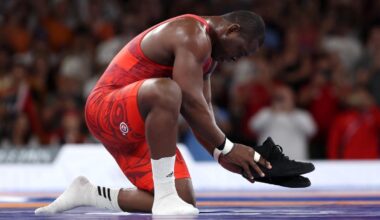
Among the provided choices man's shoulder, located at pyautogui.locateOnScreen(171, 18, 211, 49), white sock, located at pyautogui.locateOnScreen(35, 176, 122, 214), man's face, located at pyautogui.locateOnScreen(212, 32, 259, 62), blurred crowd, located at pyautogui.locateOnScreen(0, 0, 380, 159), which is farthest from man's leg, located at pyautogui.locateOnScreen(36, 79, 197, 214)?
blurred crowd, located at pyautogui.locateOnScreen(0, 0, 380, 159)

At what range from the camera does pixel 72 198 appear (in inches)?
186

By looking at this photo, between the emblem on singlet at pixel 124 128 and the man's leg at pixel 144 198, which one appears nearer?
the emblem on singlet at pixel 124 128

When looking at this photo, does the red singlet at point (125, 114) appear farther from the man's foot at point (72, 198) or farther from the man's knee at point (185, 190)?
the man's foot at point (72, 198)

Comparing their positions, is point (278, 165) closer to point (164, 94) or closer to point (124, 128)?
point (164, 94)

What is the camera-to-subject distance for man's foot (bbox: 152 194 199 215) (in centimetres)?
430

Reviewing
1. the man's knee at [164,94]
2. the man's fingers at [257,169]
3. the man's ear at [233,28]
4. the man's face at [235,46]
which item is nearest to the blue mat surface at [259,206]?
the man's fingers at [257,169]

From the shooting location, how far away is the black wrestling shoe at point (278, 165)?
4.33 meters

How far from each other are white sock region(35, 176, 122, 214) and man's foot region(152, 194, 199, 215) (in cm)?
41

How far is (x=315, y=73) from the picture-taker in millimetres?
9227

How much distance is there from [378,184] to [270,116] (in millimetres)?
1680

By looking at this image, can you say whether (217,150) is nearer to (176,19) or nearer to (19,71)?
(176,19)

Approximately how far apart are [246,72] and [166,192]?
5.32 metres

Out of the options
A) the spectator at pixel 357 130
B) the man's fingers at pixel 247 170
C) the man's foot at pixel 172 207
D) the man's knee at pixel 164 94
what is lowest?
the man's foot at pixel 172 207

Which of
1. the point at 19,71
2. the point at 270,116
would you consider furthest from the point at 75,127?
the point at 270,116
